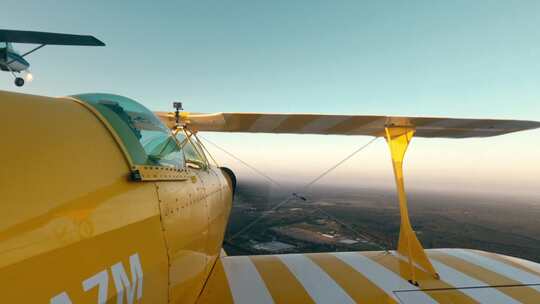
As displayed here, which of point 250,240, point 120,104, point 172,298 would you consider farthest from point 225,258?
point 250,240

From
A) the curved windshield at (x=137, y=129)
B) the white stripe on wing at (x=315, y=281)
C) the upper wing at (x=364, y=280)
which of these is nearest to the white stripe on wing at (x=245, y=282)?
the upper wing at (x=364, y=280)

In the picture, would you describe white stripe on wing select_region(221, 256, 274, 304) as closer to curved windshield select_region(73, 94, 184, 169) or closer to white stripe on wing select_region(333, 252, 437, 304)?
white stripe on wing select_region(333, 252, 437, 304)

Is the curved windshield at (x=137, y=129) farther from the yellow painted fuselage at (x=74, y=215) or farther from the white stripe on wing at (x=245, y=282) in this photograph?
the white stripe on wing at (x=245, y=282)

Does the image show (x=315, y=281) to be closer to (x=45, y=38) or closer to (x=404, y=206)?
(x=404, y=206)

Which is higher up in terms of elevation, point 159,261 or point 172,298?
point 159,261

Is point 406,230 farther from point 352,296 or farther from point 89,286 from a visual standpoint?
point 89,286

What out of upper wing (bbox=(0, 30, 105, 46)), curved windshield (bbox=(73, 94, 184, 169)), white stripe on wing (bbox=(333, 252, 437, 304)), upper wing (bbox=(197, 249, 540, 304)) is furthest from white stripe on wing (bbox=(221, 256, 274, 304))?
upper wing (bbox=(0, 30, 105, 46))

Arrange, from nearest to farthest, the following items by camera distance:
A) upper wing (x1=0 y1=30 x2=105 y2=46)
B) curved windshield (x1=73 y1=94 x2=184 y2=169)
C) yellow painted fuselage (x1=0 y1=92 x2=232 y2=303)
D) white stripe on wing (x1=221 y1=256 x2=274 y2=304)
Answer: yellow painted fuselage (x1=0 y1=92 x2=232 y2=303)
curved windshield (x1=73 y1=94 x2=184 y2=169)
white stripe on wing (x1=221 y1=256 x2=274 y2=304)
upper wing (x1=0 y1=30 x2=105 y2=46)
